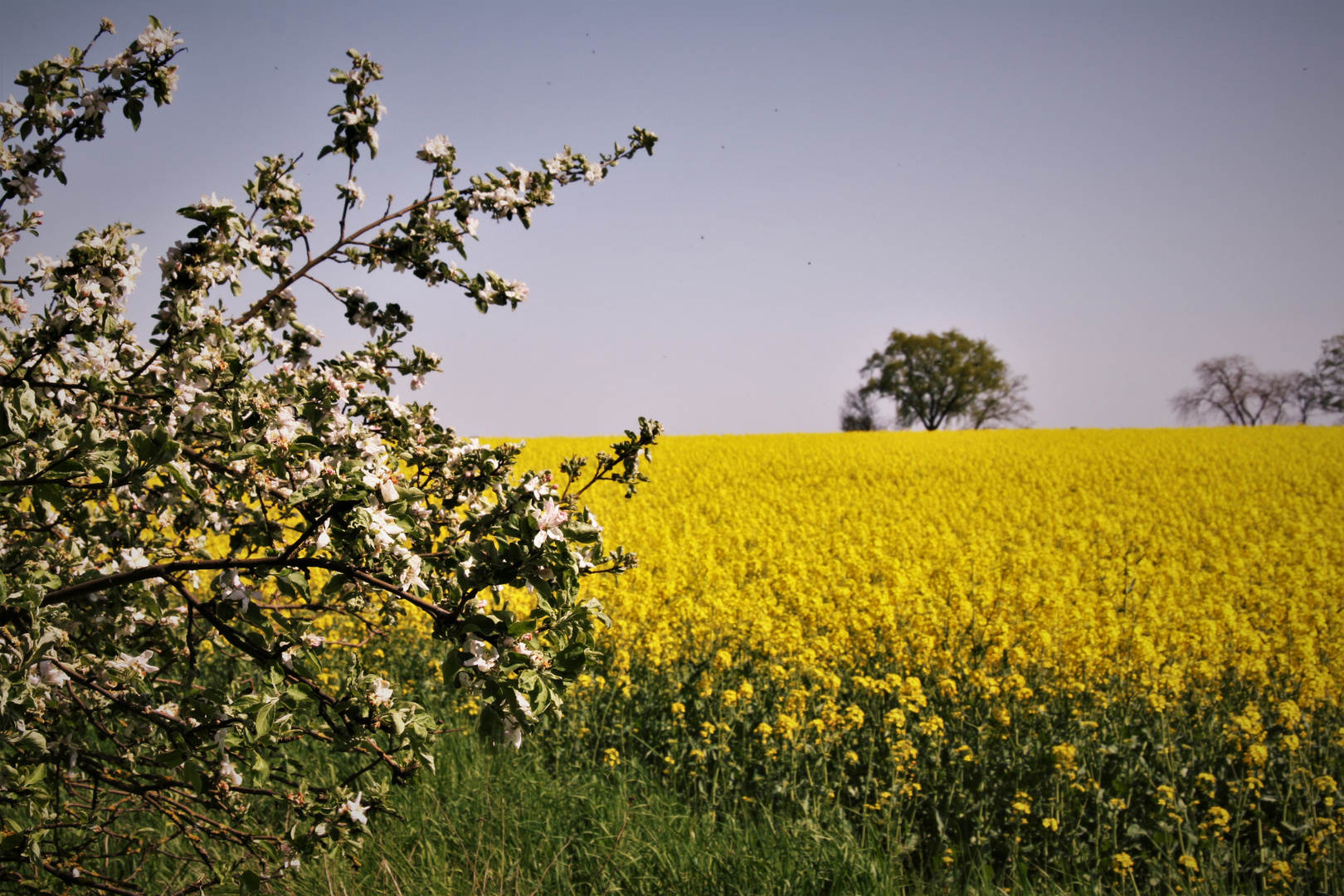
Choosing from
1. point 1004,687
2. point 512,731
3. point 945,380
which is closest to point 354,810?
point 512,731

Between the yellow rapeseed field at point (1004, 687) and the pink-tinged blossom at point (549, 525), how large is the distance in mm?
3174

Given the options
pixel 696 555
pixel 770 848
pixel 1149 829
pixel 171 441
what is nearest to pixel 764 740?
pixel 770 848

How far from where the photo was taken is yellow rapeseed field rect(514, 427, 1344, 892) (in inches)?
174

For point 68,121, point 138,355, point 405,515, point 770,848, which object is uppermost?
point 68,121

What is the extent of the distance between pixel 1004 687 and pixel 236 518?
534 centimetres

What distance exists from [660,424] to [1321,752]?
5762mm

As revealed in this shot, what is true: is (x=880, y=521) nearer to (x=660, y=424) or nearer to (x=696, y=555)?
(x=696, y=555)

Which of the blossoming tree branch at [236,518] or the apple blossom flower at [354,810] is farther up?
the blossoming tree branch at [236,518]

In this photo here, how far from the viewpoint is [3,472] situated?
6.23 ft

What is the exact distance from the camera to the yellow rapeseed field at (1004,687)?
14.5 ft

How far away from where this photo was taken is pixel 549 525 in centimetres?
171

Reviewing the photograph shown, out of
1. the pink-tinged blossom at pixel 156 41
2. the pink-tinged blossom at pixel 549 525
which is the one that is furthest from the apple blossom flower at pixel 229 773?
the pink-tinged blossom at pixel 156 41

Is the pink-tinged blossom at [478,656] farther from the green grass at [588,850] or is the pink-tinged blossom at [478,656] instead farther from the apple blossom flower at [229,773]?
the green grass at [588,850]

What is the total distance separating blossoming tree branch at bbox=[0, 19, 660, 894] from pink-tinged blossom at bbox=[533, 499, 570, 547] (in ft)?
0.03
